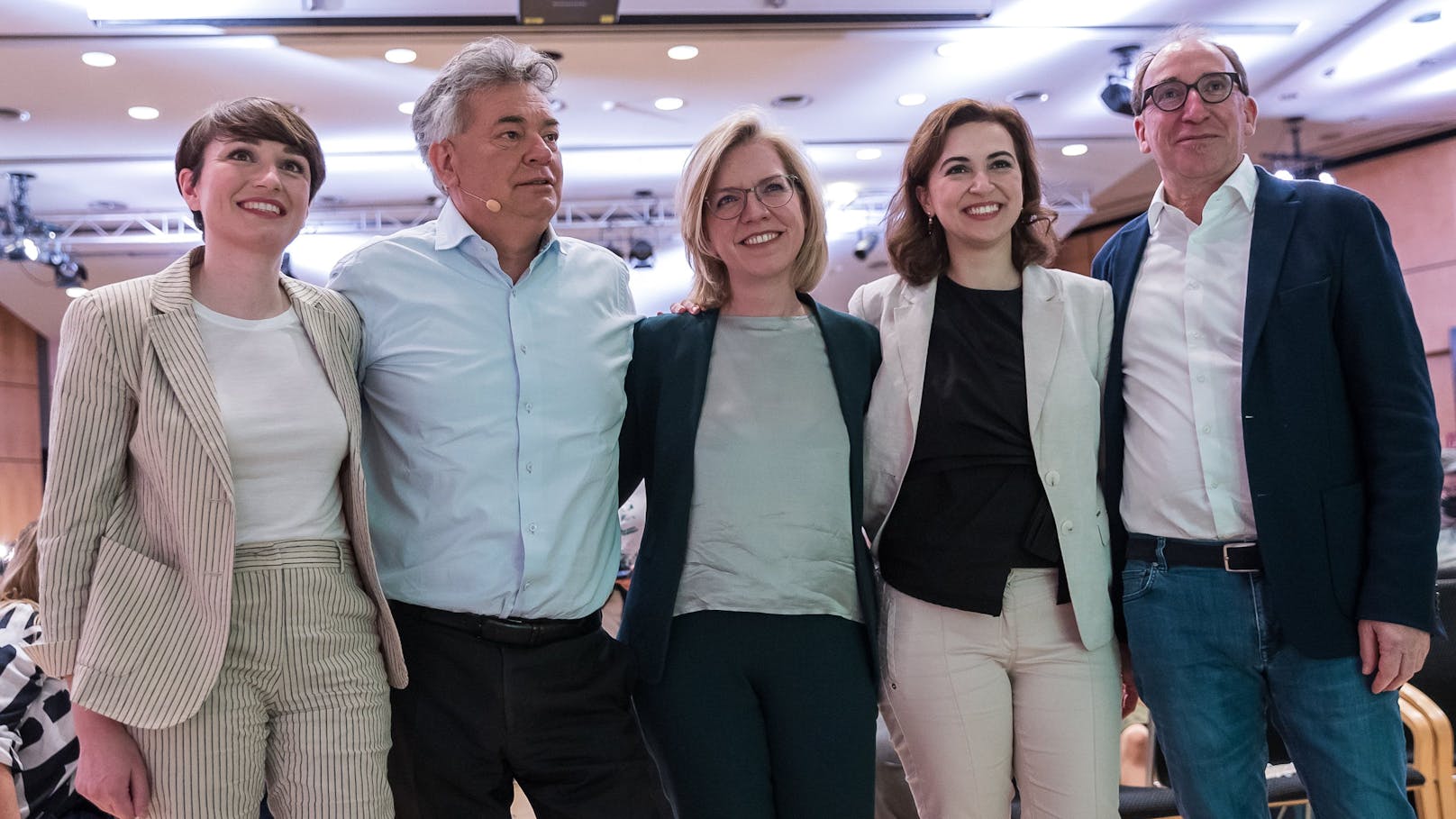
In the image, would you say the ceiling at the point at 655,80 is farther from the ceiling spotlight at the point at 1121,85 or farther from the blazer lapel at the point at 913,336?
the blazer lapel at the point at 913,336

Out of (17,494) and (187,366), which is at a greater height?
(187,366)

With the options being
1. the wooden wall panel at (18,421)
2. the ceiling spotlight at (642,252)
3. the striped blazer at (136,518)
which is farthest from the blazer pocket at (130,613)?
the wooden wall panel at (18,421)

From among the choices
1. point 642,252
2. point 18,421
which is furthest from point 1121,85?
point 18,421

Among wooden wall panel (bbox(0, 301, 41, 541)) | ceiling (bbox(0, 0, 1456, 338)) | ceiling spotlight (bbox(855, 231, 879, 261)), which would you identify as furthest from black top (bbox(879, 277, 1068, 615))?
wooden wall panel (bbox(0, 301, 41, 541))

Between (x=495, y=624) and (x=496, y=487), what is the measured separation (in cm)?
23

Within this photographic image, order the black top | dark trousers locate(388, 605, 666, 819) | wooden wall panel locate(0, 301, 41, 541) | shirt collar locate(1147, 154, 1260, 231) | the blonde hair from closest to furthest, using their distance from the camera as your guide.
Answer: dark trousers locate(388, 605, 666, 819) → the black top → shirt collar locate(1147, 154, 1260, 231) → the blonde hair → wooden wall panel locate(0, 301, 41, 541)

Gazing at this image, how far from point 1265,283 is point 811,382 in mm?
804

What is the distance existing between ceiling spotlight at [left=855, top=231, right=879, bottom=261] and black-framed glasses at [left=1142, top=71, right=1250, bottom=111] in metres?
9.32

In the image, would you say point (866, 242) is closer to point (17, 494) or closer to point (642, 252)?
point (642, 252)

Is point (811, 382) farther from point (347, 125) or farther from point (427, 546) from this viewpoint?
point (347, 125)

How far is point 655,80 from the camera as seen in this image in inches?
308

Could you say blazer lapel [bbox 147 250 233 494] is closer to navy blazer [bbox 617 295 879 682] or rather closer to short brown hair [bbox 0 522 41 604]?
navy blazer [bbox 617 295 879 682]

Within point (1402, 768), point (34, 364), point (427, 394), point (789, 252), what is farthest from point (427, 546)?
point (34, 364)

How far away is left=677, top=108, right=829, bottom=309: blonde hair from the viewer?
7.47 ft
